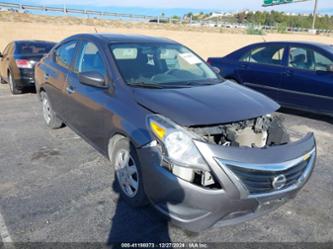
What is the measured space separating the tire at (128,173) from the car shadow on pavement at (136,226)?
10cm

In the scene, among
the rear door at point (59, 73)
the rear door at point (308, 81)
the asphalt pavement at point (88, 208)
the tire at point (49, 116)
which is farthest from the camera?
the rear door at point (308, 81)

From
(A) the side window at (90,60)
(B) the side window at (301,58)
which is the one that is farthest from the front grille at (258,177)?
(B) the side window at (301,58)

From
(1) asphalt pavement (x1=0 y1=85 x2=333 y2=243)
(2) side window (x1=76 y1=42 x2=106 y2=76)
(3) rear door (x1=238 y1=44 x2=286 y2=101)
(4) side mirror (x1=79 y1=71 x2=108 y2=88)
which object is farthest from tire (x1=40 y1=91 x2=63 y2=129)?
(3) rear door (x1=238 y1=44 x2=286 y2=101)

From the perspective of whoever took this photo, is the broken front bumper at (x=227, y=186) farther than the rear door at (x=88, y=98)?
No

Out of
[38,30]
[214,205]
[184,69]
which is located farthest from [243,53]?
[38,30]

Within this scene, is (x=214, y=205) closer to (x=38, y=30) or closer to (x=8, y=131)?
(x=8, y=131)

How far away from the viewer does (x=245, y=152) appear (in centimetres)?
243

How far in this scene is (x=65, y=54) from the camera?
15.1ft

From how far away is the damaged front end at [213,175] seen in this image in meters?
2.34

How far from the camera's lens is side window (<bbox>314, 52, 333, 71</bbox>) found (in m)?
5.95

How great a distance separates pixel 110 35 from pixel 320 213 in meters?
3.20

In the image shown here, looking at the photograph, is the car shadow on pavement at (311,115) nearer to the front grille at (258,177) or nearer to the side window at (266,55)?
the side window at (266,55)

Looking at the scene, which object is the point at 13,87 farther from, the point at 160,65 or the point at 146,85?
the point at 146,85

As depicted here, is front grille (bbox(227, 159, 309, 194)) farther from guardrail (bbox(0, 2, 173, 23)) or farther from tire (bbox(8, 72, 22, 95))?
guardrail (bbox(0, 2, 173, 23))
